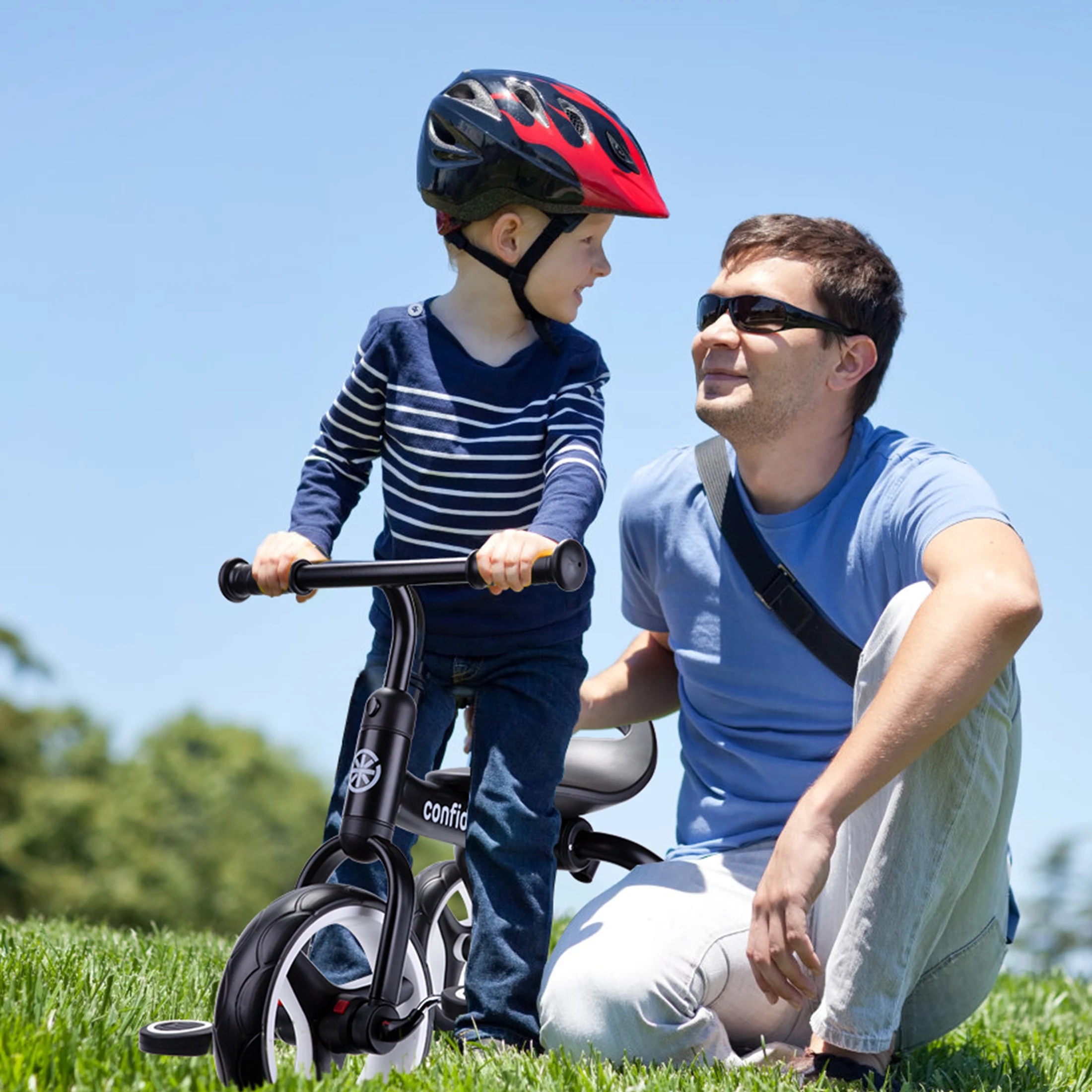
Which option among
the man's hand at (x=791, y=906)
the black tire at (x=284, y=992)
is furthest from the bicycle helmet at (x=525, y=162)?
the black tire at (x=284, y=992)

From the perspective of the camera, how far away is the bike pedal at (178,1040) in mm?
2748

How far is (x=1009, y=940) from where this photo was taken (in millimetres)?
3717

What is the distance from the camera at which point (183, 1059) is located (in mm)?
2939

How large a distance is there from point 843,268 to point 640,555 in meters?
1.08

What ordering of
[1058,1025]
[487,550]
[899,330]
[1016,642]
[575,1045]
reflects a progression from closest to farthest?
[487,550] → [1016,642] → [575,1045] → [899,330] → [1058,1025]

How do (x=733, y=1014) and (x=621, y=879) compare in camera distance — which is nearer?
(x=733, y=1014)

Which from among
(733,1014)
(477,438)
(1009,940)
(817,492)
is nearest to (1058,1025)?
(1009,940)

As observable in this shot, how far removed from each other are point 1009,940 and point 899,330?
188 centimetres

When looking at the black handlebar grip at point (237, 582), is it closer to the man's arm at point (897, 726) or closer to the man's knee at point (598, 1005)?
the man's knee at point (598, 1005)

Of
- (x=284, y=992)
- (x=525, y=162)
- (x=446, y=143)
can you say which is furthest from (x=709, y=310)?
(x=284, y=992)

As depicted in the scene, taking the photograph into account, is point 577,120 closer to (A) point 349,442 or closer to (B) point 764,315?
(B) point 764,315

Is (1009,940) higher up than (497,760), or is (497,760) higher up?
(497,760)

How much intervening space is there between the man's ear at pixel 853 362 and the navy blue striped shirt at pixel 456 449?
0.81 meters

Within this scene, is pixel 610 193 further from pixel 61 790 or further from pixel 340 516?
pixel 61 790
